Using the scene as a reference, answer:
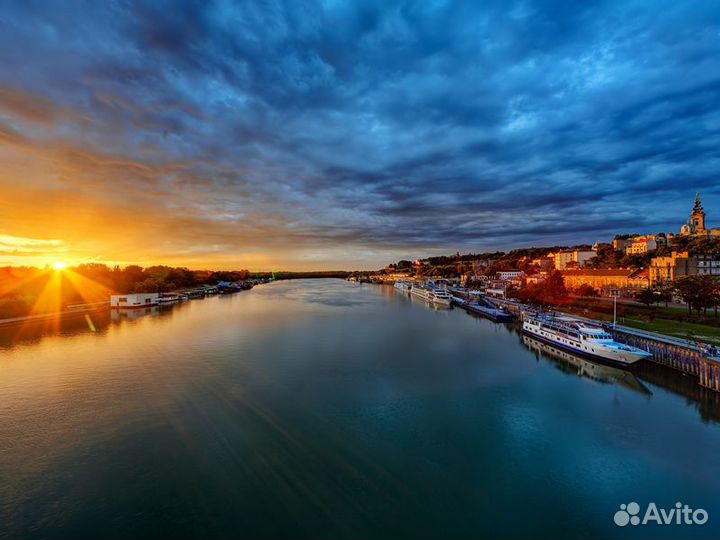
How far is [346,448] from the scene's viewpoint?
43.0 feet

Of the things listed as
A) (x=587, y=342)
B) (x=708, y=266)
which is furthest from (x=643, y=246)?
(x=587, y=342)

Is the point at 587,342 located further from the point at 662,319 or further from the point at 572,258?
the point at 572,258

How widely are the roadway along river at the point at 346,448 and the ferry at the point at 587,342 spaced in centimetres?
108

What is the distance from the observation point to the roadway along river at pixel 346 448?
9609mm

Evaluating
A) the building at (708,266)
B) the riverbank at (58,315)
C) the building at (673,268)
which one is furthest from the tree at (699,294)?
the riverbank at (58,315)

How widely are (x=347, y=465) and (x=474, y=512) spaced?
13.2 ft

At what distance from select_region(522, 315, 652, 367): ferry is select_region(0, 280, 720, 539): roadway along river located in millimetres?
1075

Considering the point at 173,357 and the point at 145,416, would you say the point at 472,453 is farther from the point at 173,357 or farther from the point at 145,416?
the point at 173,357

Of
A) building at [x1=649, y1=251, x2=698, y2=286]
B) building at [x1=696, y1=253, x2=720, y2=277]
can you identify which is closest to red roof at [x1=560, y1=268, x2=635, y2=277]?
building at [x1=649, y1=251, x2=698, y2=286]

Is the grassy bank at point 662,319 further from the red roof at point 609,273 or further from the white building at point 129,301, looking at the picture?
the white building at point 129,301

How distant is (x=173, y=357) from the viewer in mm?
26875

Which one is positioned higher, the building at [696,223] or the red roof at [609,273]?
the building at [696,223]

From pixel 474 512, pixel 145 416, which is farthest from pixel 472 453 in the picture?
pixel 145 416

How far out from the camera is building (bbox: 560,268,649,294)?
2394 inches
